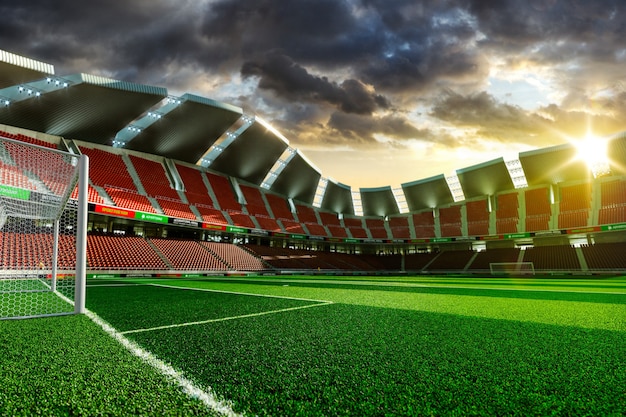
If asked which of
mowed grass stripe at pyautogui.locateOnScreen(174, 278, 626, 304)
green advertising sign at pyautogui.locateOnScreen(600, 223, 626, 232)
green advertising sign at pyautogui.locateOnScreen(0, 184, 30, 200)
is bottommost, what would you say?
mowed grass stripe at pyautogui.locateOnScreen(174, 278, 626, 304)

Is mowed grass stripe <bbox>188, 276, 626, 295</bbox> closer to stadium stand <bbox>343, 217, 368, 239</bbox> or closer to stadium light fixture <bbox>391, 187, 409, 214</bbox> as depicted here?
stadium stand <bbox>343, 217, 368, 239</bbox>

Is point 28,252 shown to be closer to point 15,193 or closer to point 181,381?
point 15,193

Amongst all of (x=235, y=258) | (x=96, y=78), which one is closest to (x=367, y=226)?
(x=235, y=258)

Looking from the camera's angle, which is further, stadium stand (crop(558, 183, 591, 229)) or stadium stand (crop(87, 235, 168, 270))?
stadium stand (crop(558, 183, 591, 229))

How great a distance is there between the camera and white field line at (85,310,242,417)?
187 centimetres

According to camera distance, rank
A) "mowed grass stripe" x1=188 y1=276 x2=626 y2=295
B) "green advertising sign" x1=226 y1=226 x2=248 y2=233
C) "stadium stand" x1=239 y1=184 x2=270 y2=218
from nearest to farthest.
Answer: "mowed grass stripe" x1=188 y1=276 x2=626 y2=295 → "green advertising sign" x1=226 y1=226 x2=248 y2=233 → "stadium stand" x1=239 y1=184 x2=270 y2=218

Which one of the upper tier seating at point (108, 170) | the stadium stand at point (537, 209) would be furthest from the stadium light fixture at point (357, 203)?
the upper tier seating at point (108, 170)

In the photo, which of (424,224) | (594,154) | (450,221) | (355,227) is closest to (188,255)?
(355,227)

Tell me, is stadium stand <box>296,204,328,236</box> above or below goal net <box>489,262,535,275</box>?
above

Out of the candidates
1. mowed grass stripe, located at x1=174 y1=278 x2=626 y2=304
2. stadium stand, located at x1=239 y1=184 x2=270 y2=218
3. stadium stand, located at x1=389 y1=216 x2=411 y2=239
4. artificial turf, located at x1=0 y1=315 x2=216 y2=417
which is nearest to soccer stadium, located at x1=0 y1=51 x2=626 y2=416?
artificial turf, located at x1=0 y1=315 x2=216 y2=417

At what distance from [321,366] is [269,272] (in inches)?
1223

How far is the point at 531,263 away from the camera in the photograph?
1410 inches

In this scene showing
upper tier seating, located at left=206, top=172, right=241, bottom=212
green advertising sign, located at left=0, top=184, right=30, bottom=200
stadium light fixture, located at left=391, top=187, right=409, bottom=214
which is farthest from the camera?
stadium light fixture, located at left=391, top=187, right=409, bottom=214

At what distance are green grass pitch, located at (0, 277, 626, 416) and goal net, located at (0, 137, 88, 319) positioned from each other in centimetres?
158
